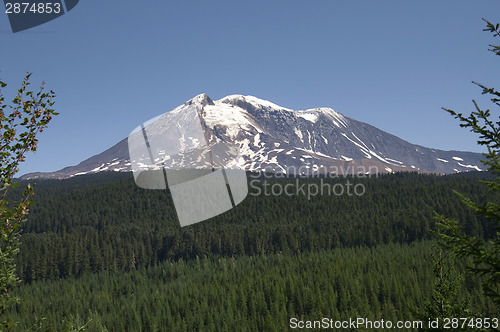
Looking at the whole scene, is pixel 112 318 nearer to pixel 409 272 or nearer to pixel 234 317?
pixel 234 317

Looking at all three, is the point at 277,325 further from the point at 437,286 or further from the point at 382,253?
the point at 437,286

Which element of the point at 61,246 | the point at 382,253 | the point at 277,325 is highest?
the point at 61,246

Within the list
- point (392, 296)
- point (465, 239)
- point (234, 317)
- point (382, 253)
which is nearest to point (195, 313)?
point (234, 317)

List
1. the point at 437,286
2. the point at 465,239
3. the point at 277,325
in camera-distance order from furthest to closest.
→ the point at 277,325, the point at 437,286, the point at 465,239

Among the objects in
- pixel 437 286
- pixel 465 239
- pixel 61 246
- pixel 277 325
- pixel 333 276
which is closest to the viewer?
pixel 465 239

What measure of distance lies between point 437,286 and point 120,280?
542 feet

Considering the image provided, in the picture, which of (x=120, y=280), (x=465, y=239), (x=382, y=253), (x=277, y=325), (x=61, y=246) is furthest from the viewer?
(x=61, y=246)

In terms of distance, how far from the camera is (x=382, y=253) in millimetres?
159125

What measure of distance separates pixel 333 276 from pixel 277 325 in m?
28.1

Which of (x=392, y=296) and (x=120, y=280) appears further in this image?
(x=120, y=280)

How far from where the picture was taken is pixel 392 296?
126 m

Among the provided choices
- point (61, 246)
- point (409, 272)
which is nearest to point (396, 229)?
point (409, 272)

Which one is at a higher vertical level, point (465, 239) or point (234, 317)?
point (465, 239)

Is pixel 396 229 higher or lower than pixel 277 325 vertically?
higher
